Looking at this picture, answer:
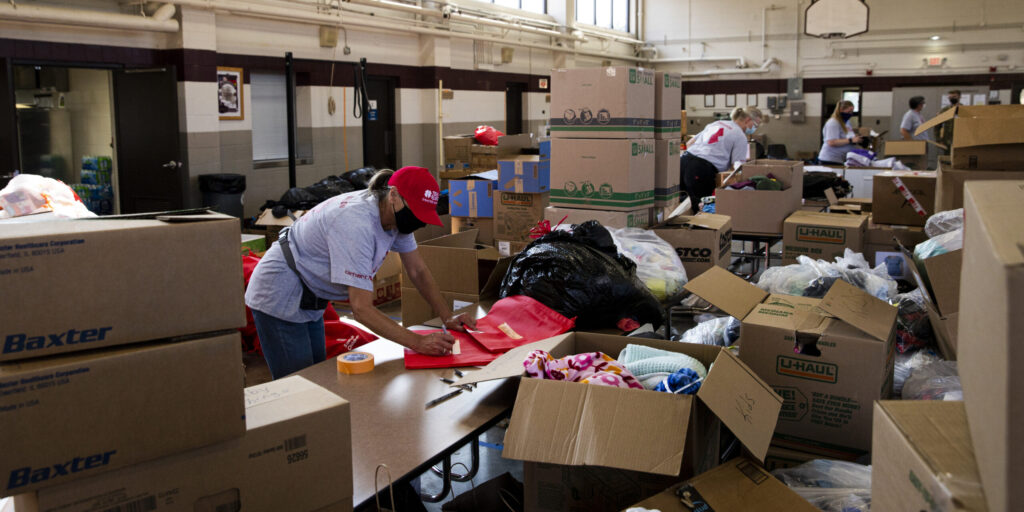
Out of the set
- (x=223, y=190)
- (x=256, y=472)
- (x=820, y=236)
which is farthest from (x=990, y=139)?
(x=223, y=190)

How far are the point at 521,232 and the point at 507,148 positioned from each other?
846mm

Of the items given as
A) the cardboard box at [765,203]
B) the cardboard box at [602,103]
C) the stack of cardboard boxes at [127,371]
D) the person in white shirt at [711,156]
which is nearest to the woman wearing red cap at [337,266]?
the stack of cardboard boxes at [127,371]

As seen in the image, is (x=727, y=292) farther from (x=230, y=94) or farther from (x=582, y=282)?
(x=230, y=94)

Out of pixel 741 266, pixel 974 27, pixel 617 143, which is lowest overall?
pixel 741 266

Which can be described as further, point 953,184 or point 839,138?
point 839,138

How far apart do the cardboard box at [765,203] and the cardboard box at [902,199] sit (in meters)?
0.54

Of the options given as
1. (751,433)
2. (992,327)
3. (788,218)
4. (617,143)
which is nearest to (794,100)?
(788,218)

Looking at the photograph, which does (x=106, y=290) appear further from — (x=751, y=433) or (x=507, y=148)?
(x=507, y=148)

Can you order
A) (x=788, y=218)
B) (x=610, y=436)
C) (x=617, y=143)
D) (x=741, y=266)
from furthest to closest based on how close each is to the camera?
(x=741, y=266)
(x=788, y=218)
(x=617, y=143)
(x=610, y=436)

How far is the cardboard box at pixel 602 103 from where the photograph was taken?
3.90m

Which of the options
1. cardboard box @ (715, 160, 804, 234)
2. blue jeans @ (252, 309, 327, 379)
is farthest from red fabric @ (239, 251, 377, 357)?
cardboard box @ (715, 160, 804, 234)

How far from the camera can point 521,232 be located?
4.80m

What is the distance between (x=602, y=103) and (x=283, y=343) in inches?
84.1

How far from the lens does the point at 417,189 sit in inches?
94.3
